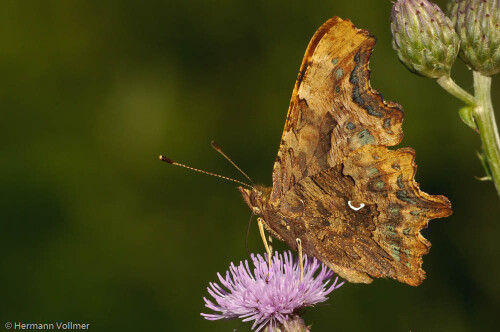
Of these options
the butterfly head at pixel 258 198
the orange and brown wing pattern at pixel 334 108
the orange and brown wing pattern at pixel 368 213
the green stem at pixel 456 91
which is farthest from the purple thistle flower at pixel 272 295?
the green stem at pixel 456 91

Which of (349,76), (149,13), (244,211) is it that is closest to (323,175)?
(349,76)

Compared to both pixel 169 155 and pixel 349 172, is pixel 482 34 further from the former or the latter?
pixel 169 155

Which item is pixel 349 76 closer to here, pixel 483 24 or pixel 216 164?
pixel 483 24

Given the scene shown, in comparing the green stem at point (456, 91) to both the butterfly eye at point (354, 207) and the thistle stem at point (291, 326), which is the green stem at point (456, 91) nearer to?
the butterfly eye at point (354, 207)

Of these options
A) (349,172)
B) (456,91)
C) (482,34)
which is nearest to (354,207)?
(349,172)

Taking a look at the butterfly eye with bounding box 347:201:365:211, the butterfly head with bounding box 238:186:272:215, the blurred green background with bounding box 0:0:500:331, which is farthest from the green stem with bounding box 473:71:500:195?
the blurred green background with bounding box 0:0:500:331

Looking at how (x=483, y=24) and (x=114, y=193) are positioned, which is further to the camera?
(x=114, y=193)

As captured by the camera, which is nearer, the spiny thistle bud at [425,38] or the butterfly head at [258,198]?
the spiny thistle bud at [425,38]
